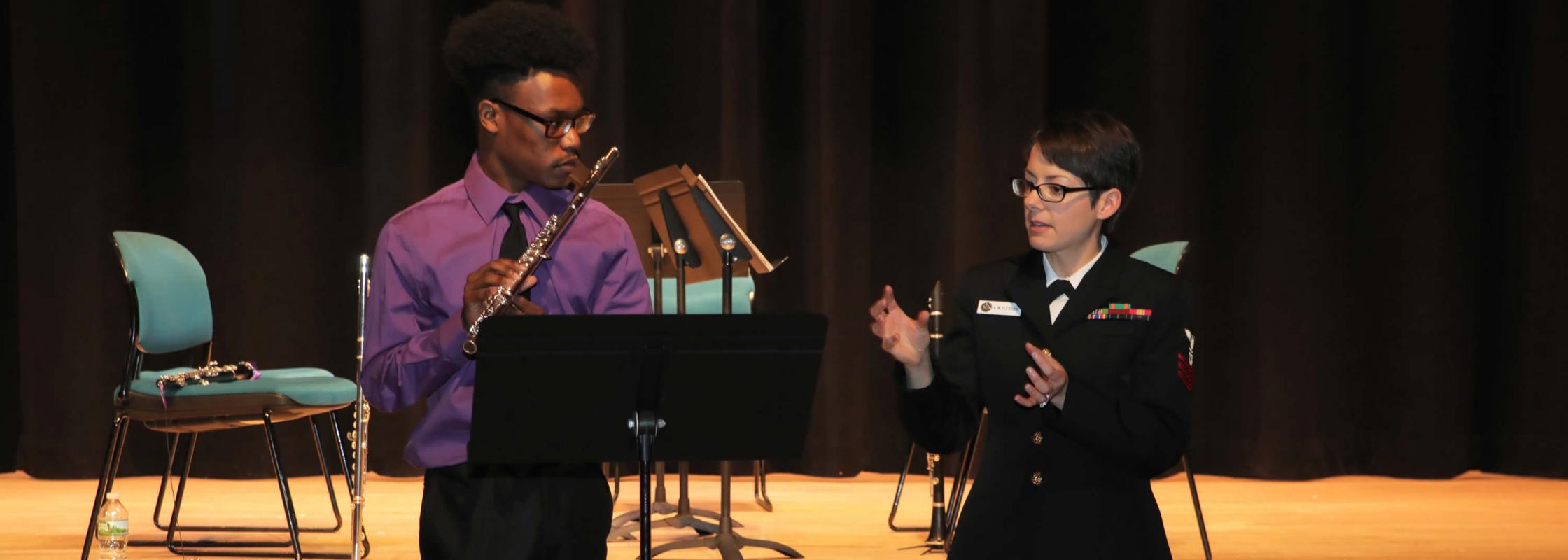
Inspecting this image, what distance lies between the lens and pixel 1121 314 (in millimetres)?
1993

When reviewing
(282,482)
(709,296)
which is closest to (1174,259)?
(709,296)

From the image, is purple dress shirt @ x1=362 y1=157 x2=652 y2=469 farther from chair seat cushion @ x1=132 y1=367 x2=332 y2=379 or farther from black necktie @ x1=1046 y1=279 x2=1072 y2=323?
chair seat cushion @ x1=132 y1=367 x2=332 y2=379

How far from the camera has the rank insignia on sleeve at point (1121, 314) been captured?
1.99 m

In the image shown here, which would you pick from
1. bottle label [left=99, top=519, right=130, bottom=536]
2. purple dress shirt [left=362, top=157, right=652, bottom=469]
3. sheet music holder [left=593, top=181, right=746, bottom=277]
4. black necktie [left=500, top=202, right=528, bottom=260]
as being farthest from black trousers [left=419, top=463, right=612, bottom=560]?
bottle label [left=99, top=519, right=130, bottom=536]

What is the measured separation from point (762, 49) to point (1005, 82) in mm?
940

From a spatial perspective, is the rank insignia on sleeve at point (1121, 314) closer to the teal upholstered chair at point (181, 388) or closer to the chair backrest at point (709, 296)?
the teal upholstered chair at point (181, 388)

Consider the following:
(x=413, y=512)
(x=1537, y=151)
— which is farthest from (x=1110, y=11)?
(x=413, y=512)

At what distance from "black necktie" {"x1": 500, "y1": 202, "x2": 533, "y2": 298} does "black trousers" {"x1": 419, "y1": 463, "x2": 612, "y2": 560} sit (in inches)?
11.1

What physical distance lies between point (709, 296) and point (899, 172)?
4.24 feet

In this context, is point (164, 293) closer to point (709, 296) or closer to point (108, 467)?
point (108, 467)

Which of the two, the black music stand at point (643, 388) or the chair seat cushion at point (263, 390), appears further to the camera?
the chair seat cushion at point (263, 390)

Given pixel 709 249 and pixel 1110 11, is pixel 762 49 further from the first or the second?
pixel 709 249

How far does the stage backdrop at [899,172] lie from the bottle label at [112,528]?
1.53 meters

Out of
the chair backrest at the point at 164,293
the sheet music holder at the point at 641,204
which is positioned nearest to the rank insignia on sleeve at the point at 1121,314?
the sheet music holder at the point at 641,204
